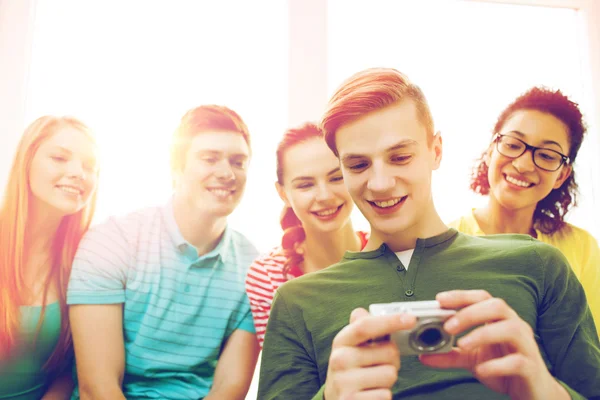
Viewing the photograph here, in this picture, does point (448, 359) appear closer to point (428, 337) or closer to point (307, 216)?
point (428, 337)

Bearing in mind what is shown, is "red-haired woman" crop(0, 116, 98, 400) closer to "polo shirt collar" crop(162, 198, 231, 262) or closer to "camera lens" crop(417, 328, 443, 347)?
"polo shirt collar" crop(162, 198, 231, 262)

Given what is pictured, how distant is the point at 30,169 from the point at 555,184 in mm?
1542

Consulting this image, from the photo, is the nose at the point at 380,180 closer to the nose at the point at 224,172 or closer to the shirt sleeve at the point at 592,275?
the nose at the point at 224,172

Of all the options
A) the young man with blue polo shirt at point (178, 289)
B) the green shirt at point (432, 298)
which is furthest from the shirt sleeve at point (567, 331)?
the young man with blue polo shirt at point (178, 289)

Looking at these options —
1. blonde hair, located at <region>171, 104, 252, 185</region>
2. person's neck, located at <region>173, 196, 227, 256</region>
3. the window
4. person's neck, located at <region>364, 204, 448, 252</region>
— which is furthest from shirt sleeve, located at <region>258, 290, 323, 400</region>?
the window

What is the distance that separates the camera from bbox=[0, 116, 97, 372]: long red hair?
1205 mm

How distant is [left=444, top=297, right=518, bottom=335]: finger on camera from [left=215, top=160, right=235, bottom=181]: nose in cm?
83

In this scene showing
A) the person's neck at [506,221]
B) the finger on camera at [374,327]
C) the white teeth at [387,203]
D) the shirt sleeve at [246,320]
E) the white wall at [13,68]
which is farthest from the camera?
the white wall at [13,68]

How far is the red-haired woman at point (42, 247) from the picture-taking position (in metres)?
1.20

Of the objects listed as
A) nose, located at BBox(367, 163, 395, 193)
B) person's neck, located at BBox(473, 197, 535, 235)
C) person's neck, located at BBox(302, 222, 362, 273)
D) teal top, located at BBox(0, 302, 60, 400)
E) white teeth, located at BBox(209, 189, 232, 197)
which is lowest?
teal top, located at BBox(0, 302, 60, 400)

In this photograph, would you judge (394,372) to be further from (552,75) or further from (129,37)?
(552,75)

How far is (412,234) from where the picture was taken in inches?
38.0

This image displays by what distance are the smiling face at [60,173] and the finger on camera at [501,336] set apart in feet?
3.54

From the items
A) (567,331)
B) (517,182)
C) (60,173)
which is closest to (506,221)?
(517,182)
